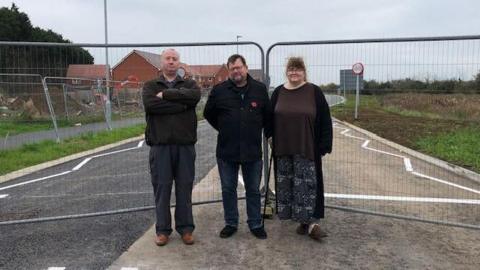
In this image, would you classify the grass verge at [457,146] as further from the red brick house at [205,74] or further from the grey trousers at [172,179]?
the grey trousers at [172,179]

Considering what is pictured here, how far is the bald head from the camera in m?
5.12

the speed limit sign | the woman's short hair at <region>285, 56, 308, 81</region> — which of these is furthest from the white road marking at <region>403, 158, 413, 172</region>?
the woman's short hair at <region>285, 56, 308, 81</region>

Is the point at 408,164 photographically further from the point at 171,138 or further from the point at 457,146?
the point at 171,138

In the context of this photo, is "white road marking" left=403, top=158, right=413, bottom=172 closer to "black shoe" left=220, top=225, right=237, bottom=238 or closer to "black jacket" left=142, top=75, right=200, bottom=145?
"black shoe" left=220, top=225, right=237, bottom=238

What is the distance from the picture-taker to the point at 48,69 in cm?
670

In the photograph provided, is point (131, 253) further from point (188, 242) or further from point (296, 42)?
point (296, 42)

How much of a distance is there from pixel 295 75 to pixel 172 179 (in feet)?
5.59

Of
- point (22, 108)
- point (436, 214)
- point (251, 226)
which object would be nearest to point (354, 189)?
point (436, 214)

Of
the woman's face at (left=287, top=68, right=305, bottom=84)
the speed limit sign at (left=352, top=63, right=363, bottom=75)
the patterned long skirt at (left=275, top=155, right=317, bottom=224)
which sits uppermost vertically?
the speed limit sign at (left=352, top=63, right=363, bottom=75)

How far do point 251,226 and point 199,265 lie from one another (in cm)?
97

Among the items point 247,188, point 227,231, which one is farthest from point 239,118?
point 227,231

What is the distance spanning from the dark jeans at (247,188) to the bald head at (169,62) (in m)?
1.07

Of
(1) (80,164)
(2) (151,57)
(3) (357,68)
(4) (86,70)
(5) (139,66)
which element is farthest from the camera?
(1) (80,164)

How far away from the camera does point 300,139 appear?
5.23 meters
